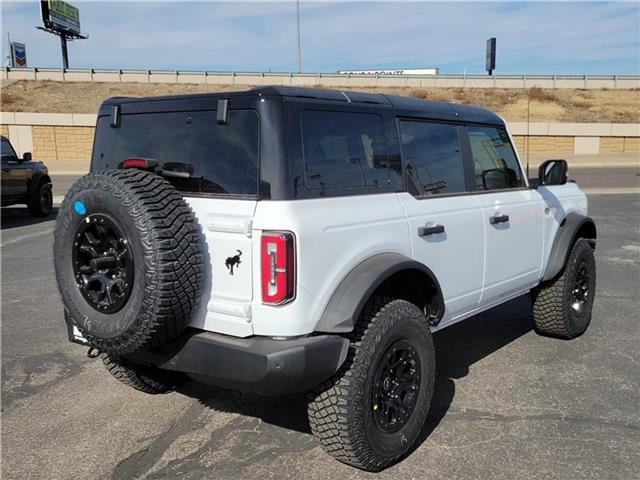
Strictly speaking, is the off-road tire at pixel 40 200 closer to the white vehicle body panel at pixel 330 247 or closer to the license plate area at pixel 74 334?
the license plate area at pixel 74 334

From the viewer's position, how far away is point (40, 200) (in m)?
13.4

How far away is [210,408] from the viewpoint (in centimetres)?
376

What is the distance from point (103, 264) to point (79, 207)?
1.02 feet

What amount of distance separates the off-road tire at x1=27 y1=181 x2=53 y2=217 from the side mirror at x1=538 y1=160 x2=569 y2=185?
12002 mm

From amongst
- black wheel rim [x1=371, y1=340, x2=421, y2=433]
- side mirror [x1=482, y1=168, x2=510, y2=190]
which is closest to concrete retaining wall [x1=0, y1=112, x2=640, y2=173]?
side mirror [x1=482, y1=168, x2=510, y2=190]

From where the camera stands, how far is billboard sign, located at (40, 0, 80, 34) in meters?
62.5

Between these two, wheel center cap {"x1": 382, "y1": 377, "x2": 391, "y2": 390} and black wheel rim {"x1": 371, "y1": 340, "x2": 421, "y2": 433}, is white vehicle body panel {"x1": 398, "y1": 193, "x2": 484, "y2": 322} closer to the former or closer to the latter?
black wheel rim {"x1": 371, "y1": 340, "x2": 421, "y2": 433}

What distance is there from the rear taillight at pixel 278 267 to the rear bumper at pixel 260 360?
0.71 feet

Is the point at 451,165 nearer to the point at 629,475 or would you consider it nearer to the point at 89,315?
the point at 629,475

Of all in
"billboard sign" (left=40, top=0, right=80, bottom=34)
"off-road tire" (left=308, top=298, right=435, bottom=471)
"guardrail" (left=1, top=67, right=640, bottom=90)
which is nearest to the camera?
"off-road tire" (left=308, top=298, right=435, bottom=471)

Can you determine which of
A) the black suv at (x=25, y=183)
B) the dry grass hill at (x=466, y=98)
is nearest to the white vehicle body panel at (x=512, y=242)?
the black suv at (x=25, y=183)

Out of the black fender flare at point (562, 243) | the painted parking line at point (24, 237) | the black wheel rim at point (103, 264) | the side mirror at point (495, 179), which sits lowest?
the painted parking line at point (24, 237)

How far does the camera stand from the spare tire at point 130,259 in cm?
258

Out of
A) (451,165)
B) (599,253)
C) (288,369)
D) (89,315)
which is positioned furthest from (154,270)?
(599,253)
